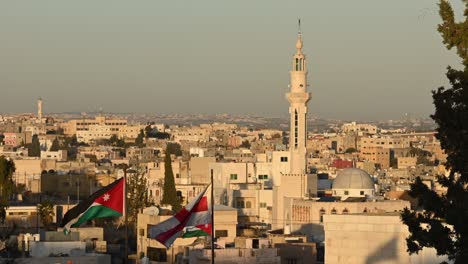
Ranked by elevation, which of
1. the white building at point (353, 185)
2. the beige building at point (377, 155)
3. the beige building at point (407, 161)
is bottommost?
the white building at point (353, 185)

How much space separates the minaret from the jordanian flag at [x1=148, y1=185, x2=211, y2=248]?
4325 cm

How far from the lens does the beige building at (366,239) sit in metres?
36.8

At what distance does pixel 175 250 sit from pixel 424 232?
892 inches

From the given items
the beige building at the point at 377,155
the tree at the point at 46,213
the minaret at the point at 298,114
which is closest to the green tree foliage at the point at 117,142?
the beige building at the point at 377,155

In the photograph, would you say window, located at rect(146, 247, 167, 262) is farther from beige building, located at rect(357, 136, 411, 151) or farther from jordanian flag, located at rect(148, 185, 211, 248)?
beige building, located at rect(357, 136, 411, 151)

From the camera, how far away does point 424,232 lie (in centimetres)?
2591

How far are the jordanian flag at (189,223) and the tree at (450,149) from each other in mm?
6265

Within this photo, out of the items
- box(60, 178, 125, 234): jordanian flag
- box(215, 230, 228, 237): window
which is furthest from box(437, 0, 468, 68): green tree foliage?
box(215, 230, 228, 237): window

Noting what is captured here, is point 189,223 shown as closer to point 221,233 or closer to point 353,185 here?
point 221,233

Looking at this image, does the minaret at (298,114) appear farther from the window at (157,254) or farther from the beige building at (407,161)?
the beige building at (407,161)

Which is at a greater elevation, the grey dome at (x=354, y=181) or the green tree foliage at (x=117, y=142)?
the green tree foliage at (x=117, y=142)

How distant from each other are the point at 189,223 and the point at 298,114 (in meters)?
45.6

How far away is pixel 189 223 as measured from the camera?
32.2 m

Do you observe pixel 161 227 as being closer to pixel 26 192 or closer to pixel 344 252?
pixel 344 252
